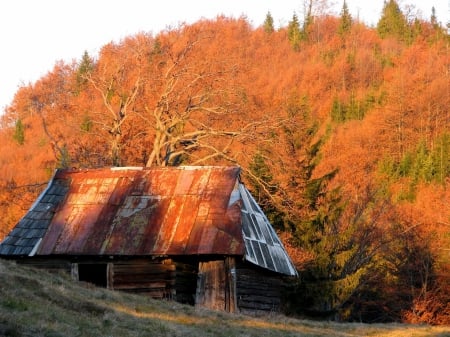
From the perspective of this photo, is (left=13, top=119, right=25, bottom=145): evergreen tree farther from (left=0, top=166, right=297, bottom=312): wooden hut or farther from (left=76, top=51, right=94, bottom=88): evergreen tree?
(left=0, top=166, right=297, bottom=312): wooden hut

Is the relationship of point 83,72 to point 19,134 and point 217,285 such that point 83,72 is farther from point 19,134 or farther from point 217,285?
point 217,285

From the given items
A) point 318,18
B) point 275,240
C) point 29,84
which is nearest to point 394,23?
point 318,18

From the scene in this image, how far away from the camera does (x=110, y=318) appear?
49.0 ft

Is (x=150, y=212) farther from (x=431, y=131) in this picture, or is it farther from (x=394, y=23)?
(x=394, y=23)

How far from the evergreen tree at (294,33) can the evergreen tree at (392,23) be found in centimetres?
1309

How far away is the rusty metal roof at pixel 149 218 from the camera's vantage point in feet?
74.7

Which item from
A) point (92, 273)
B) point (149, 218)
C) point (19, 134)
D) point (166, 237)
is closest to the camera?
point (166, 237)

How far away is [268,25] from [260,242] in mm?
104596

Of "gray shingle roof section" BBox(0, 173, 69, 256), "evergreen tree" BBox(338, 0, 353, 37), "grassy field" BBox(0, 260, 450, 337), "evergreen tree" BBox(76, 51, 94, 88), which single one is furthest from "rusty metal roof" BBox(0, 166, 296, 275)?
"evergreen tree" BBox(338, 0, 353, 37)

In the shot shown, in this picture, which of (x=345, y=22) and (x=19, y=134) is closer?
(x=19, y=134)

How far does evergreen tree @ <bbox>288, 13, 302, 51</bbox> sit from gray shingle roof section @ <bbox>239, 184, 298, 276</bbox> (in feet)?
307

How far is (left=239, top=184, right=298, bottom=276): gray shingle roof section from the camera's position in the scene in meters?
22.8

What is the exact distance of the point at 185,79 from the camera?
3888 cm

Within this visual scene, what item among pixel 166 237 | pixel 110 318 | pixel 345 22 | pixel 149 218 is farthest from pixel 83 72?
pixel 345 22
